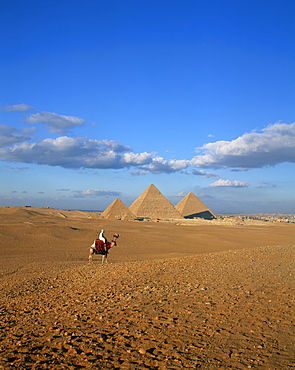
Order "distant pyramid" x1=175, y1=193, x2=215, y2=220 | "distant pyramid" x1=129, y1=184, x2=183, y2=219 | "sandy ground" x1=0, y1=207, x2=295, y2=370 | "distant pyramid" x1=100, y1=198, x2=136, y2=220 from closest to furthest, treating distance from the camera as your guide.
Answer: "sandy ground" x1=0, y1=207, x2=295, y2=370
"distant pyramid" x1=100, y1=198, x2=136, y2=220
"distant pyramid" x1=129, y1=184, x2=183, y2=219
"distant pyramid" x1=175, y1=193, x2=215, y2=220

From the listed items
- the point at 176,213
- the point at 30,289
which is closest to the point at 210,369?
the point at 30,289

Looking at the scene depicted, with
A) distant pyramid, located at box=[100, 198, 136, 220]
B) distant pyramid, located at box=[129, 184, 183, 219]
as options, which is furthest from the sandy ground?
distant pyramid, located at box=[129, 184, 183, 219]

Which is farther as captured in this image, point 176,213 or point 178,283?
point 176,213

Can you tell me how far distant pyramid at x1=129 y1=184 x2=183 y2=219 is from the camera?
64.3m

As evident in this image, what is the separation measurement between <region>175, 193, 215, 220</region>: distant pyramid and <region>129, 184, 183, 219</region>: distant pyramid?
9.54 m

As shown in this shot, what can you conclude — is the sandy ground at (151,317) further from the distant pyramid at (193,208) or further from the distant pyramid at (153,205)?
the distant pyramid at (193,208)

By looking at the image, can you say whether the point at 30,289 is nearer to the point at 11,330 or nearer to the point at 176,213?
the point at 11,330

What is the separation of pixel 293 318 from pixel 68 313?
152 inches

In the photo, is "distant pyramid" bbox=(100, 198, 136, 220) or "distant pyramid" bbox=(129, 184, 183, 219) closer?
"distant pyramid" bbox=(100, 198, 136, 220)

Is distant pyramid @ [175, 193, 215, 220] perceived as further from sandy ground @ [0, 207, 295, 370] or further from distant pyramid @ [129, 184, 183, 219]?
sandy ground @ [0, 207, 295, 370]

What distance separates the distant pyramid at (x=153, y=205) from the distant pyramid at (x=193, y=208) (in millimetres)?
9540

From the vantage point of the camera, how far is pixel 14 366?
12.6 ft

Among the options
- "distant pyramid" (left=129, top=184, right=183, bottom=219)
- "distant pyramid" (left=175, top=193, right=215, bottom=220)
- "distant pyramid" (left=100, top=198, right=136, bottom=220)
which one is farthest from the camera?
"distant pyramid" (left=175, top=193, right=215, bottom=220)

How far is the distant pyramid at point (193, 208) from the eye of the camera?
75.7 metres
